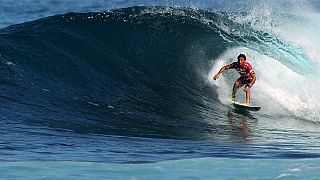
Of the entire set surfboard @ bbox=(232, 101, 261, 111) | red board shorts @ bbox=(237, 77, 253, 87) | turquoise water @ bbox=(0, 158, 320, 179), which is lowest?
turquoise water @ bbox=(0, 158, 320, 179)

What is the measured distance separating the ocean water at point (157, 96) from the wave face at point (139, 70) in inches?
1.2

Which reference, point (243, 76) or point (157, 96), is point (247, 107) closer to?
point (243, 76)

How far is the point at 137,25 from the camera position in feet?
62.6

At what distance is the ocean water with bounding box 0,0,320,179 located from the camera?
10.1m

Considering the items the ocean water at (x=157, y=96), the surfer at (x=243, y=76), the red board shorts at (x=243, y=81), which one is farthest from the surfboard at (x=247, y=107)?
the red board shorts at (x=243, y=81)

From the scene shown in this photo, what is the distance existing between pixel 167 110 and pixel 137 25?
14.5ft

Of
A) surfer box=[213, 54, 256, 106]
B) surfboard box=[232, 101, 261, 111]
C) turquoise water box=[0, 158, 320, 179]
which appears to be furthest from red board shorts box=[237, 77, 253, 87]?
turquoise water box=[0, 158, 320, 179]

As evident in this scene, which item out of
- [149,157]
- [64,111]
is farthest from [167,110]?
[149,157]

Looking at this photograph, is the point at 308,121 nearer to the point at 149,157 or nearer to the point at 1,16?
the point at 149,157

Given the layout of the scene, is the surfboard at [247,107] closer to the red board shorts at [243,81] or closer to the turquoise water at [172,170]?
the red board shorts at [243,81]

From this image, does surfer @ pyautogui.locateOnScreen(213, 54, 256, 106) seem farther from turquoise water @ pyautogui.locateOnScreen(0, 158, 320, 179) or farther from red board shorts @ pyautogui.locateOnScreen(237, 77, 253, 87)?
turquoise water @ pyautogui.locateOnScreen(0, 158, 320, 179)

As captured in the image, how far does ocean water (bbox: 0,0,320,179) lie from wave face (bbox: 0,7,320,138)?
0.03 metres

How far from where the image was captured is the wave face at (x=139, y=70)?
46.1 feet

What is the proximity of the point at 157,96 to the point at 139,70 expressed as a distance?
1391 millimetres
